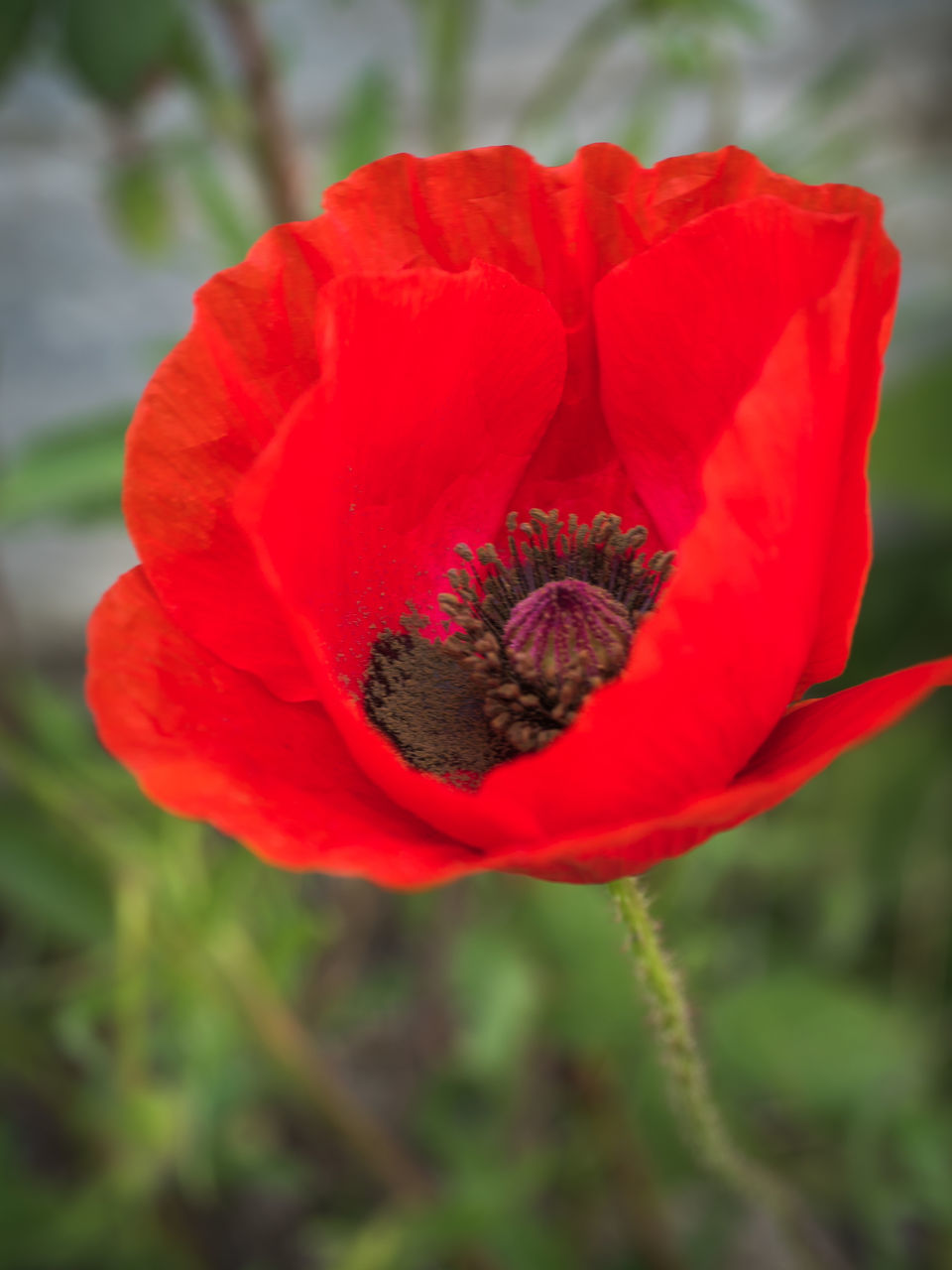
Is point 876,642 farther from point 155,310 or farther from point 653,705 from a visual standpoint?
point 653,705

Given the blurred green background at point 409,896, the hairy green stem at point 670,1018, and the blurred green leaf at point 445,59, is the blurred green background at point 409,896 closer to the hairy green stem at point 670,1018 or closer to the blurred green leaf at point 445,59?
the blurred green leaf at point 445,59

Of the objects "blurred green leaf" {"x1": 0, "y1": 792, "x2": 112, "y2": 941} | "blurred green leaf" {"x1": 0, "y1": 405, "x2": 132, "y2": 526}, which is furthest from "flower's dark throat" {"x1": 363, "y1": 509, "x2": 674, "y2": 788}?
"blurred green leaf" {"x1": 0, "y1": 792, "x2": 112, "y2": 941}

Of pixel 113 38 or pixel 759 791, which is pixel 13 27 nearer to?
pixel 113 38

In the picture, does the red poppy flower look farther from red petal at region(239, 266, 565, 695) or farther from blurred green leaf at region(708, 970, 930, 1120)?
blurred green leaf at region(708, 970, 930, 1120)

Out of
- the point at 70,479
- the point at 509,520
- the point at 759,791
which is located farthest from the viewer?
the point at 70,479

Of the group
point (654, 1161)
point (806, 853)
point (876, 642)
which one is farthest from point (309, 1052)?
point (876, 642)

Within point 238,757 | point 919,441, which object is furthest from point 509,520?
point 919,441
